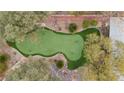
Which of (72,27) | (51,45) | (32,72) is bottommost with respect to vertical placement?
(32,72)

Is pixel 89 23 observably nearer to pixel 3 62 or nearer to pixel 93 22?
pixel 93 22

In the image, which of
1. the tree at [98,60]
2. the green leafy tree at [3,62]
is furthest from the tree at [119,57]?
the green leafy tree at [3,62]

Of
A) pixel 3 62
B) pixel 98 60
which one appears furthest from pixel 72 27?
pixel 3 62

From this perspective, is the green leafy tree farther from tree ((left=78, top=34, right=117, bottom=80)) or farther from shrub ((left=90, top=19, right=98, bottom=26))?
shrub ((left=90, top=19, right=98, bottom=26))

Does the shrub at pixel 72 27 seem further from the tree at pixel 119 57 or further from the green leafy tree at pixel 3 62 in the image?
the green leafy tree at pixel 3 62
